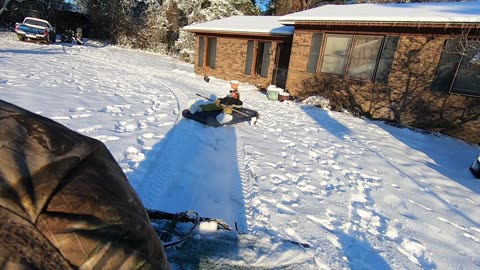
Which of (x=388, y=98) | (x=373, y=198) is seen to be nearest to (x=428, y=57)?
(x=388, y=98)

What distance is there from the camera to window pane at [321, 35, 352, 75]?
32.6 feet

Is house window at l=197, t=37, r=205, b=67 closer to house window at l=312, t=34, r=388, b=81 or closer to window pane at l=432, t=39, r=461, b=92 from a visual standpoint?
house window at l=312, t=34, r=388, b=81

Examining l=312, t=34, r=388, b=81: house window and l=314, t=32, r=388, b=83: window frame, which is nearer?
l=314, t=32, r=388, b=83: window frame

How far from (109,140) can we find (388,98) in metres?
8.74

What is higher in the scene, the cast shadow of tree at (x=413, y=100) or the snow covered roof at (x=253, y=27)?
the snow covered roof at (x=253, y=27)

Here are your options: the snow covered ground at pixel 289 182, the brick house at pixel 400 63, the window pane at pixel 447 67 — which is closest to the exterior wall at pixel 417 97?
the brick house at pixel 400 63

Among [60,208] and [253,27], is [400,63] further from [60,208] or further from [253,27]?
[60,208]

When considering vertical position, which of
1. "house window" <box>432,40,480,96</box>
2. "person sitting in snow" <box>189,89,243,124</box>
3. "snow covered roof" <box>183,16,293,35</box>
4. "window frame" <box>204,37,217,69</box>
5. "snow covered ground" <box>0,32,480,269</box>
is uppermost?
"snow covered roof" <box>183,16,293,35</box>

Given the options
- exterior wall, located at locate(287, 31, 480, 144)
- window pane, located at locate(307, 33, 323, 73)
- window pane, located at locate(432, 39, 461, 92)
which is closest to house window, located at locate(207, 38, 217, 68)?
window pane, located at locate(307, 33, 323, 73)

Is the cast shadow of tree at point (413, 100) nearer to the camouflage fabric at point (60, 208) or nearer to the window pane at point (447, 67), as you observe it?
the window pane at point (447, 67)

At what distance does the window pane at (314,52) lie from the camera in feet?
34.2

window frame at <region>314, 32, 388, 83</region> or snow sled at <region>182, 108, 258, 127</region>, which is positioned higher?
window frame at <region>314, 32, 388, 83</region>

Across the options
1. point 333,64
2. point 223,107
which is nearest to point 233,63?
point 333,64

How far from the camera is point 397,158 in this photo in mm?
5926
